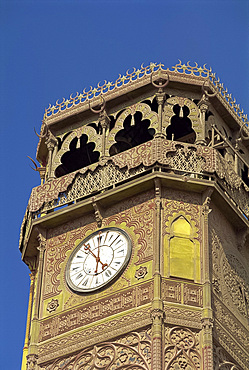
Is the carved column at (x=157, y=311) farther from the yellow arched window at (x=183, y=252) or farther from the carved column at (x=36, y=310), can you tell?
the carved column at (x=36, y=310)

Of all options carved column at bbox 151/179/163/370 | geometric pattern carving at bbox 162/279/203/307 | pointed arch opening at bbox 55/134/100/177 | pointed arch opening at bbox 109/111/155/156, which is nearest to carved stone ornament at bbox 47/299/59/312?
carved column at bbox 151/179/163/370

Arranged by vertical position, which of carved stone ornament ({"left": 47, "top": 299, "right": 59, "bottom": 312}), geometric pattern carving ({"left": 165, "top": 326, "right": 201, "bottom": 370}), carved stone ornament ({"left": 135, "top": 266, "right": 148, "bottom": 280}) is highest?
carved stone ornament ({"left": 135, "top": 266, "right": 148, "bottom": 280})

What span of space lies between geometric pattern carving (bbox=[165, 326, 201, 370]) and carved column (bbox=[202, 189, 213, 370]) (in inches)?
8.8

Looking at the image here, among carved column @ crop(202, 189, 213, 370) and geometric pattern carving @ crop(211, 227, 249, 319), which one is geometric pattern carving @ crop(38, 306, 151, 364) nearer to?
carved column @ crop(202, 189, 213, 370)

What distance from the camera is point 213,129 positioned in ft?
121

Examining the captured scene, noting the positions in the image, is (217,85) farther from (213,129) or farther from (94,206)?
(94,206)

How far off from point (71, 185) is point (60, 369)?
5.68 m

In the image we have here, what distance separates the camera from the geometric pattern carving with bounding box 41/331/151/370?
3164 centimetres

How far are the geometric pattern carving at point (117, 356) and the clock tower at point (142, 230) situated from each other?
0.03 metres

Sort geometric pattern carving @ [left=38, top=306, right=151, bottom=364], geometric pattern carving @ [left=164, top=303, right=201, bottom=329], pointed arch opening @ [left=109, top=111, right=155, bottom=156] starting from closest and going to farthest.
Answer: geometric pattern carving @ [left=164, top=303, right=201, bottom=329]
geometric pattern carving @ [left=38, top=306, right=151, bottom=364]
pointed arch opening @ [left=109, top=111, right=155, bottom=156]

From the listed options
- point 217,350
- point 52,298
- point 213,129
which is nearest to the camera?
point 217,350

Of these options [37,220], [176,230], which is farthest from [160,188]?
[37,220]

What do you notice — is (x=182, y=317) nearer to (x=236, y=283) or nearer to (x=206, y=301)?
(x=206, y=301)

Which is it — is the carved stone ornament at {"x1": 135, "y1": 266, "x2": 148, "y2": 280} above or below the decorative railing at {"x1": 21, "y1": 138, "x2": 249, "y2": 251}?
below
